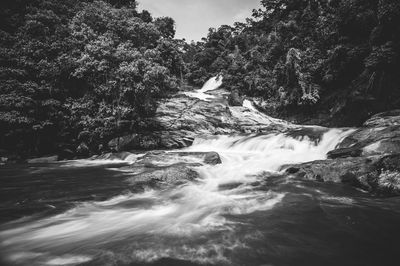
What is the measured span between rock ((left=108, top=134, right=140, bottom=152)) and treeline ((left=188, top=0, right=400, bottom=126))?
34.1 feet

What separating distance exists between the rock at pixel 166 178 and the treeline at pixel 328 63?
10.4m

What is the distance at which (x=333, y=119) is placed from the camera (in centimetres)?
1395

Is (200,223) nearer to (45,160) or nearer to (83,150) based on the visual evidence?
(45,160)

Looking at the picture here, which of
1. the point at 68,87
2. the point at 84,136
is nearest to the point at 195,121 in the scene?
the point at 84,136

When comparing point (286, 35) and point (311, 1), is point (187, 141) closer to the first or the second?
point (286, 35)

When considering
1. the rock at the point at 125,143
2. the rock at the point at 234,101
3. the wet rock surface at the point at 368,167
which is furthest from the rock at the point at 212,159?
the rock at the point at 234,101

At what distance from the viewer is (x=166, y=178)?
6070 mm

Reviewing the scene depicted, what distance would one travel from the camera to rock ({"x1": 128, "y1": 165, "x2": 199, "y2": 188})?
Result: 19.2ft

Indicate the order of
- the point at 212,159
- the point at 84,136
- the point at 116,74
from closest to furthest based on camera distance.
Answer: the point at 212,159, the point at 116,74, the point at 84,136

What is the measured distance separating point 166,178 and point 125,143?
7.63 m

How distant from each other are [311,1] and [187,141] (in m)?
16.6

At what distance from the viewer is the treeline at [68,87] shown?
12.5 metres

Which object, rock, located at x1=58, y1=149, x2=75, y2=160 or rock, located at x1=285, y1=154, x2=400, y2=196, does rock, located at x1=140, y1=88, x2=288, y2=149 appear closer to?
rock, located at x1=58, y1=149, x2=75, y2=160

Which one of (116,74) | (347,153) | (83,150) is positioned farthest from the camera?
(83,150)
